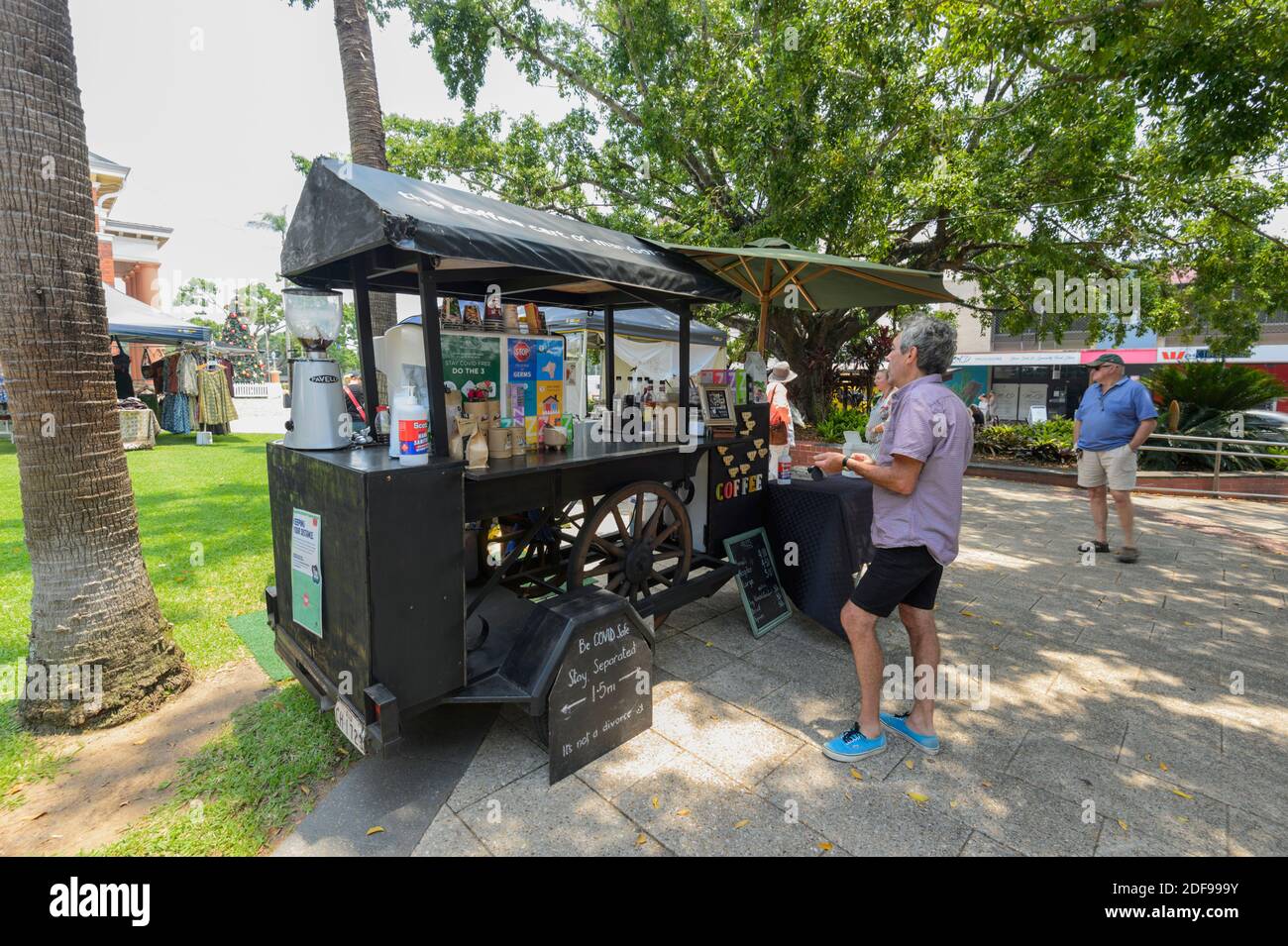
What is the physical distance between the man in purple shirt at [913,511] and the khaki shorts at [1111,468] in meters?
4.21

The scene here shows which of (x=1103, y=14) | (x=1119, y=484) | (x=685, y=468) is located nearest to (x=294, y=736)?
(x=685, y=468)

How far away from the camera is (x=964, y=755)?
2.76 meters

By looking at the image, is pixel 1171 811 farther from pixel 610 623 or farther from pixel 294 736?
pixel 294 736

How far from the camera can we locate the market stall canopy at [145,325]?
11.5 m

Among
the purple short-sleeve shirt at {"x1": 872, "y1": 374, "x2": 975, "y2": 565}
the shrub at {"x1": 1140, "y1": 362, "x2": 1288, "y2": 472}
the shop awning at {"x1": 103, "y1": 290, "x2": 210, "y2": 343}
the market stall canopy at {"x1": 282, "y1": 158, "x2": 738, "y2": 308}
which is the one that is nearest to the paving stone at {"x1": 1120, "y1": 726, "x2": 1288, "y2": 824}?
the purple short-sleeve shirt at {"x1": 872, "y1": 374, "x2": 975, "y2": 565}

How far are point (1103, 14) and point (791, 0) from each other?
9.86 feet

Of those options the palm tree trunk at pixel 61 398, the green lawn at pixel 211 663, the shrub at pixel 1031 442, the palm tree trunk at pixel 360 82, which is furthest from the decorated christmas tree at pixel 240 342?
the palm tree trunk at pixel 61 398

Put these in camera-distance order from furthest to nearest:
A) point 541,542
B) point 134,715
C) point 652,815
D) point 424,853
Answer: point 541,542 < point 134,715 < point 652,815 < point 424,853

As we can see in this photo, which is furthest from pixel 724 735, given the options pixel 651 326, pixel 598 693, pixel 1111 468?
pixel 651 326

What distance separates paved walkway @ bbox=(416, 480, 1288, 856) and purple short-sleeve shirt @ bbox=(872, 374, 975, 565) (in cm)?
103

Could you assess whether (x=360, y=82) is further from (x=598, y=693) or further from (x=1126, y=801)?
(x=1126, y=801)

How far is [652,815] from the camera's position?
2344mm

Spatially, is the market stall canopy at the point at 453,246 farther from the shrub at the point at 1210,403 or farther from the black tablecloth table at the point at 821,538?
the shrub at the point at 1210,403

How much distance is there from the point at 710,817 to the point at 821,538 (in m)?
→ 2.10
